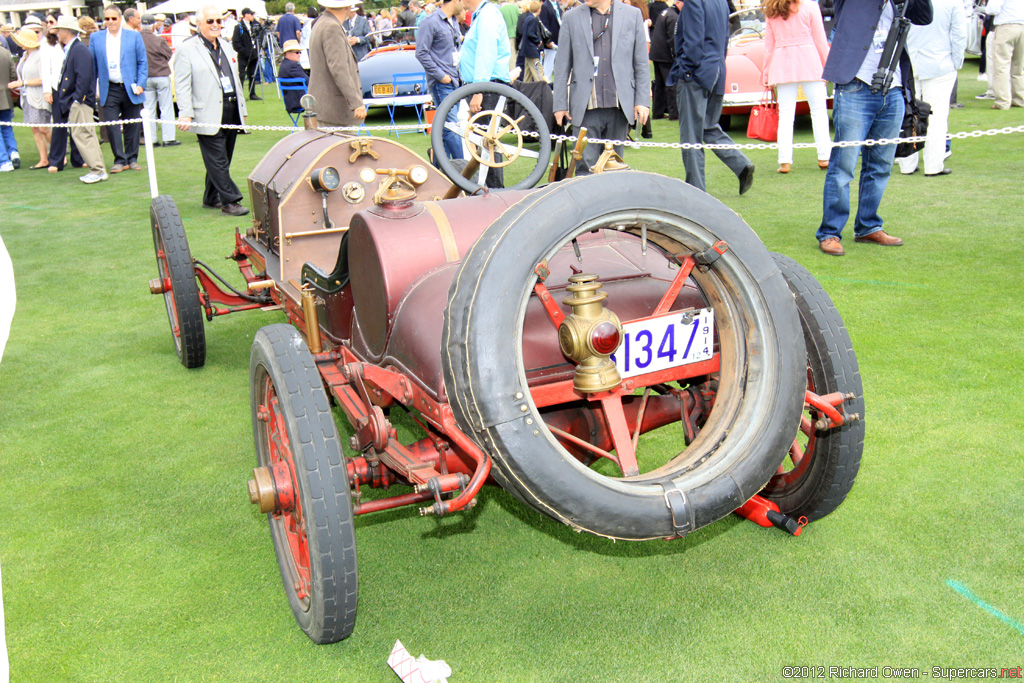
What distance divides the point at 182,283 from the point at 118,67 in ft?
25.0

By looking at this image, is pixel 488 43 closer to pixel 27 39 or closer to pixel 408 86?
pixel 408 86

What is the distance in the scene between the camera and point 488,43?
797 centimetres

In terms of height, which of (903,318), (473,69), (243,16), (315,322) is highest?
(243,16)

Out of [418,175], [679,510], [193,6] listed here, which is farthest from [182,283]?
[193,6]

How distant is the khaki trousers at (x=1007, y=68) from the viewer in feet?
35.7

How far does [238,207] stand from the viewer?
8.62 meters

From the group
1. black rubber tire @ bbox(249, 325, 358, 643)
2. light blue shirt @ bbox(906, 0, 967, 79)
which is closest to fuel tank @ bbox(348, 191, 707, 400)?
black rubber tire @ bbox(249, 325, 358, 643)

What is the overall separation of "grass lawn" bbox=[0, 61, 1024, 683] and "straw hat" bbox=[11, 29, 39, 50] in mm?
7936

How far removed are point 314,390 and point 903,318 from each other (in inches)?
149

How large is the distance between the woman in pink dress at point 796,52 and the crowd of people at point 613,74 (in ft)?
0.05

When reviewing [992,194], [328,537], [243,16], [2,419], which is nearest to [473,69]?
[992,194]

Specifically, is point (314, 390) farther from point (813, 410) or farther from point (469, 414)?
point (813, 410)

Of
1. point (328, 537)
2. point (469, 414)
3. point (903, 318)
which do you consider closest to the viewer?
point (469, 414)

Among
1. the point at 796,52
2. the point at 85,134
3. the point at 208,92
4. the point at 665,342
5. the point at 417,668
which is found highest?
the point at 796,52
